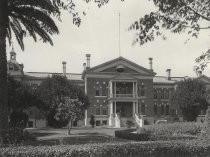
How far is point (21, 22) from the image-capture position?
23250mm

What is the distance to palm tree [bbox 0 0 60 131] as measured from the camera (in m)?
20.0

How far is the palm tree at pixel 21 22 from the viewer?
2002 centimetres

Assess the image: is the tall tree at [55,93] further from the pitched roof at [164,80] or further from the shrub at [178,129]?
the pitched roof at [164,80]

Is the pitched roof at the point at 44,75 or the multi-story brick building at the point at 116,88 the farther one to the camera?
the pitched roof at the point at 44,75

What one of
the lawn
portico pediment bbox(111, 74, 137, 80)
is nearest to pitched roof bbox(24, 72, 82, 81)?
portico pediment bbox(111, 74, 137, 80)

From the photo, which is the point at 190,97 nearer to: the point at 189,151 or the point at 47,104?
the point at 47,104

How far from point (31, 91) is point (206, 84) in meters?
39.5

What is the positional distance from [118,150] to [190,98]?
183ft

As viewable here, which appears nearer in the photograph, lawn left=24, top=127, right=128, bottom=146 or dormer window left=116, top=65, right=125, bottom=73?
lawn left=24, top=127, right=128, bottom=146

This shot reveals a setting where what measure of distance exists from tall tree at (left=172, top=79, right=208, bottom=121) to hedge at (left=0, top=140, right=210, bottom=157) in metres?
52.0

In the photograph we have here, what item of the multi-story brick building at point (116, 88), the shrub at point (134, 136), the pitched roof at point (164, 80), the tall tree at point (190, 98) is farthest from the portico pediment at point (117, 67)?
the shrub at point (134, 136)

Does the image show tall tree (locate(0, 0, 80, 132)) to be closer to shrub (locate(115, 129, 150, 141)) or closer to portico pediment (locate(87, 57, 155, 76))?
shrub (locate(115, 129, 150, 141))

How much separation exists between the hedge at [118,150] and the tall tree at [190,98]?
171 ft

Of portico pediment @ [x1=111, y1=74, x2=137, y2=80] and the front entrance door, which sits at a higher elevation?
portico pediment @ [x1=111, y1=74, x2=137, y2=80]
